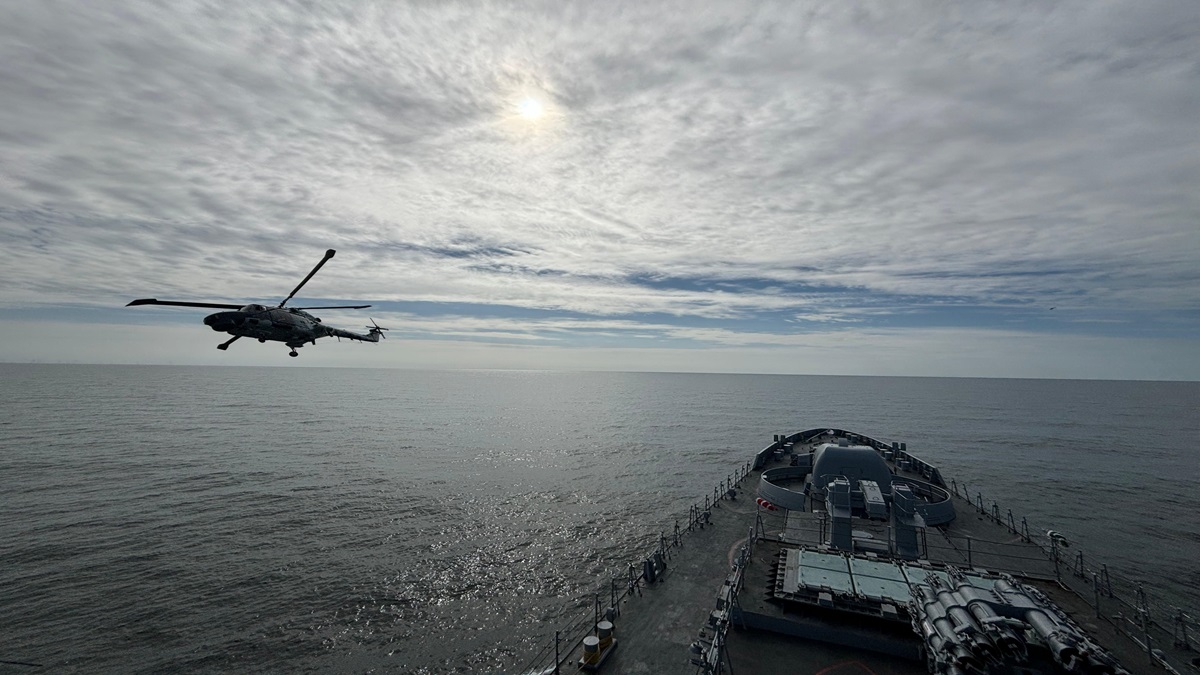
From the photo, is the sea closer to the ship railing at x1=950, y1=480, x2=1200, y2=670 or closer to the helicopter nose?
the ship railing at x1=950, y1=480, x2=1200, y2=670

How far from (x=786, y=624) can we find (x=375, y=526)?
4195cm

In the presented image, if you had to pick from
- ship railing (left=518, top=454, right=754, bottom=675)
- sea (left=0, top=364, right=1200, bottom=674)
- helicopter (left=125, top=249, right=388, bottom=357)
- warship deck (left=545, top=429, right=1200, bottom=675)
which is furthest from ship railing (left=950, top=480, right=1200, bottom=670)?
helicopter (left=125, top=249, right=388, bottom=357)

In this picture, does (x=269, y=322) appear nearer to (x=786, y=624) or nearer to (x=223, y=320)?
(x=223, y=320)

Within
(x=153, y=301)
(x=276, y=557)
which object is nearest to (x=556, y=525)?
(x=276, y=557)

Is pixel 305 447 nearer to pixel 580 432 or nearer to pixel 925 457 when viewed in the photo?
pixel 580 432

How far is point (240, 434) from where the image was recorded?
93.1 metres

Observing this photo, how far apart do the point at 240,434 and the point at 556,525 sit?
8025 centimetres

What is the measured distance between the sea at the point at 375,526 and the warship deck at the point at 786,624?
10.1 meters

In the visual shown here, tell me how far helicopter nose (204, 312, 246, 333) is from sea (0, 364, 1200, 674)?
64.6 feet

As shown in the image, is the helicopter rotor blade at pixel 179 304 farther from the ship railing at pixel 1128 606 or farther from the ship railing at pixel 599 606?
the ship railing at pixel 1128 606

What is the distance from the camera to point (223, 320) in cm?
1981

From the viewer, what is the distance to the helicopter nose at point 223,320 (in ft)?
64.1

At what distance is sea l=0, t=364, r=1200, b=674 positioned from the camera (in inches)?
1128

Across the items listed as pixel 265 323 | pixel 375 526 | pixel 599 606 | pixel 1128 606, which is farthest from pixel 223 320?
pixel 1128 606
